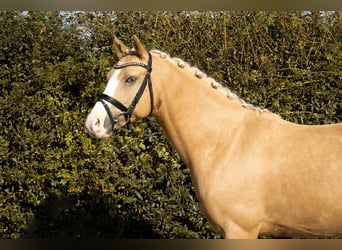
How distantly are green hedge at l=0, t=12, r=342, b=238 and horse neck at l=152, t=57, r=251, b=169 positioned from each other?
5.86 ft

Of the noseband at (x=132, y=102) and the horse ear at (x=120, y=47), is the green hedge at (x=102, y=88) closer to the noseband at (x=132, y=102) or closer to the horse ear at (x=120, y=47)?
the horse ear at (x=120, y=47)

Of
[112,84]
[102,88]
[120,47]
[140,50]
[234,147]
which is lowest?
[234,147]

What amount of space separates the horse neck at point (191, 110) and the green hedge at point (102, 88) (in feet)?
5.86

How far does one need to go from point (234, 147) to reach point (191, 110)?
467 mm

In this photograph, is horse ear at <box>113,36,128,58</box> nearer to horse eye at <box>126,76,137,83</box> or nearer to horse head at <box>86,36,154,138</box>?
horse head at <box>86,36,154,138</box>

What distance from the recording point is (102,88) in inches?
207

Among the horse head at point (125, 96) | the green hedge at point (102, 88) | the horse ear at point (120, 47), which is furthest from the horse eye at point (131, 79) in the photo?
the green hedge at point (102, 88)

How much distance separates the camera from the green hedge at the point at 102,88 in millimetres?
5219

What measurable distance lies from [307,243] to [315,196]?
4.40 feet

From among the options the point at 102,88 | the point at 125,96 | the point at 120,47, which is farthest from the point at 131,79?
the point at 102,88

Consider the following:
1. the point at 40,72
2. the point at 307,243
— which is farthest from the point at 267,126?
the point at 40,72

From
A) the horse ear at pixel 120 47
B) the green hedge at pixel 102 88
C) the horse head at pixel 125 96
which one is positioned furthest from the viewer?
the green hedge at pixel 102 88

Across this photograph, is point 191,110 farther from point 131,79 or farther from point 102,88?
point 102,88

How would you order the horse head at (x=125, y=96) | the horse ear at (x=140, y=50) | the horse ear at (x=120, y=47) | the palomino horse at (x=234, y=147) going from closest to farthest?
1. the palomino horse at (x=234, y=147)
2. the horse head at (x=125, y=96)
3. the horse ear at (x=140, y=50)
4. the horse ear at (x=120, y=47)
